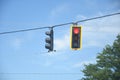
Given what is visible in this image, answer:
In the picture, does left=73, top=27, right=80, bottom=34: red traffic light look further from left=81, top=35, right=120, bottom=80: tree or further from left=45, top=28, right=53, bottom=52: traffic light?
left=81, top=35, right=120, bottom=80: tree

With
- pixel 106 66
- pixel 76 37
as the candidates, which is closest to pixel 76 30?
pixel 76 37

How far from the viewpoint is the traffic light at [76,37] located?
23.5 m

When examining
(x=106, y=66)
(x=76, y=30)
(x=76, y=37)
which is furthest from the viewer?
(x=106, y=66)

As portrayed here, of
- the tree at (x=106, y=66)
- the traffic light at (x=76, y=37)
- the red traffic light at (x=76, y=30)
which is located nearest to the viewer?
the traffic light at (x=76, y=37)

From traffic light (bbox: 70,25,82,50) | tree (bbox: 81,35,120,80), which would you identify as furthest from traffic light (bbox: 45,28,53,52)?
tree (bbox: 81,35,120,80)

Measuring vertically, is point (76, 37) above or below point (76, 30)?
below

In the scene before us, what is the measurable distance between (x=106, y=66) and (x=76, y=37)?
35.9m

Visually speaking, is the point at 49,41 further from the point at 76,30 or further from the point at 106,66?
the point at 106,66

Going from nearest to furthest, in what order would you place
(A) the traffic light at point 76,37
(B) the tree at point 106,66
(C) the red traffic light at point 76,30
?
(A) the traffic light at point 76,37, (C) the red traffic light at point 76,30, (B) the tree at point 106,66

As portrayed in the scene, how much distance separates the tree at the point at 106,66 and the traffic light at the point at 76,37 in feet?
110

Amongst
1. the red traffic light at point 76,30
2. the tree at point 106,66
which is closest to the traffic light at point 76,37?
the red traffic light at point 76,30

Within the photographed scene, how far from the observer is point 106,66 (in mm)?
59188

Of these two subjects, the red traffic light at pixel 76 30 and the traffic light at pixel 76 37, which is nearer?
the traffic light at pixel 76 37

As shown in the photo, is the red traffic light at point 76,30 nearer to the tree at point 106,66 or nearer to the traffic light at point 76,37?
the traffic light at point 76,37
